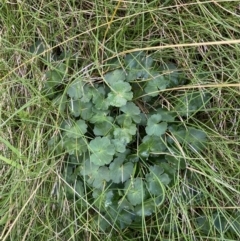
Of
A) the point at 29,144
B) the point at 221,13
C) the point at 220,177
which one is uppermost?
the point at 221,13

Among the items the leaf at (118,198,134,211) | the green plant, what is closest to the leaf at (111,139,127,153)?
the green plant

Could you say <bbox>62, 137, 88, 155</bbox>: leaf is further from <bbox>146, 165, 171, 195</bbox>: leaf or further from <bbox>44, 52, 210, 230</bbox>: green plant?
<bbox>146, 165, 171, 195</bbox>: leaf

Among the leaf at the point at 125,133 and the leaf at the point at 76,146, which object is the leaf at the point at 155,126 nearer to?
the leaf at the point at 125,133

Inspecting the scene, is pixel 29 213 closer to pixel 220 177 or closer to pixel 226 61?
pixel 220 177

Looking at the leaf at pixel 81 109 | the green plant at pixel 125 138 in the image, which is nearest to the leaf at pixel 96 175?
the green plant at pixel 125 138

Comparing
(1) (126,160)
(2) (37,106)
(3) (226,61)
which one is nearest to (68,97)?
(2) (37,106)

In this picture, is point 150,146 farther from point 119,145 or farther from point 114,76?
point 114,76
